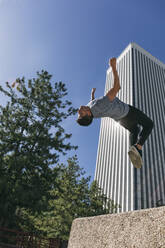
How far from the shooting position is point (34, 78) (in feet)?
46.1

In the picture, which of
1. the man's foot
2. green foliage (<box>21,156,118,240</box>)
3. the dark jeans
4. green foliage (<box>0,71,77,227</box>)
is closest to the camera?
the man's foot

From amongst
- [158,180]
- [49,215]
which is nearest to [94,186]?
[49,215]

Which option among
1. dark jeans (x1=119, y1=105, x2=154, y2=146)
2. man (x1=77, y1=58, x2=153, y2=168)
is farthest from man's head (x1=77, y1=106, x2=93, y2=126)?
dark jeans (x1=119, y1=105, x2=154, y2=146)

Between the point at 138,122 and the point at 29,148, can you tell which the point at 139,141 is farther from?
the point at 29,148

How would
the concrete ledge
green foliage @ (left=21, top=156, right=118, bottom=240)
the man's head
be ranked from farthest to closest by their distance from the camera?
green foliage @ (left=21, top=156, right=118, bottom=240)
the man's head
the concrete ledge

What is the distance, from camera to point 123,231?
259 cm

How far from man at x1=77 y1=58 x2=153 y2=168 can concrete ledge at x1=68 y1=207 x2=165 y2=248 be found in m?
1.79

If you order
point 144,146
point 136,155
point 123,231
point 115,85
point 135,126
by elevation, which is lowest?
point 123,231

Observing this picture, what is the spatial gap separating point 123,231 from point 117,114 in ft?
7.85

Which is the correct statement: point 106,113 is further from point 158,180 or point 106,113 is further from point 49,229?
point 158,180

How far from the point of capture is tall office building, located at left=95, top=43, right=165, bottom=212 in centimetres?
5666

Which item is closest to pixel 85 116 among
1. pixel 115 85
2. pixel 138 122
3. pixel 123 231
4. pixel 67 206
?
pixel 115 85

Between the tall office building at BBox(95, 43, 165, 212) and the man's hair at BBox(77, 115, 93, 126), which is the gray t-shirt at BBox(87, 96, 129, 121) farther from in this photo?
the tall office building at BBox(95, 43, 165, 212)

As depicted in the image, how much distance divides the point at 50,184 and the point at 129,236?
8.79m
